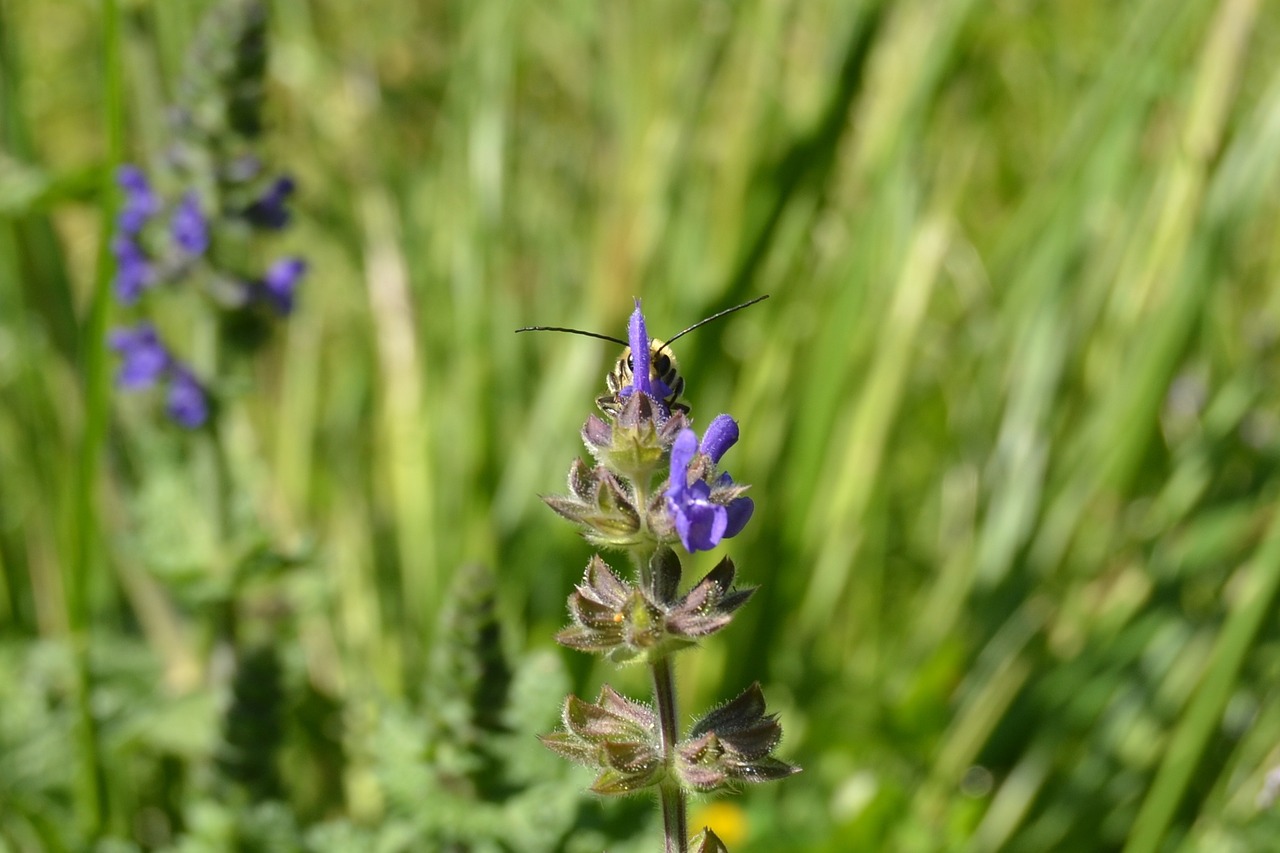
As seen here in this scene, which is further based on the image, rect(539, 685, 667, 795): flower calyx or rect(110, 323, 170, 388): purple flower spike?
rect(110, 323, 170, 388): purple flower spike

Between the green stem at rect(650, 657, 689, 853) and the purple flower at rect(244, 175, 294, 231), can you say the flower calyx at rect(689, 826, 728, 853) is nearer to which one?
the green stem at rect(650, 657, 689, 853)

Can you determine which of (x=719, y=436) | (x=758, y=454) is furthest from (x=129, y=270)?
(x=719, y=436)

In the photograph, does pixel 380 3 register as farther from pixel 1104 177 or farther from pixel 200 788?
→ pixel 200 788

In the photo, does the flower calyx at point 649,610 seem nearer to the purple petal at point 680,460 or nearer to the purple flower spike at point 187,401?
the purple petal at point 680,460

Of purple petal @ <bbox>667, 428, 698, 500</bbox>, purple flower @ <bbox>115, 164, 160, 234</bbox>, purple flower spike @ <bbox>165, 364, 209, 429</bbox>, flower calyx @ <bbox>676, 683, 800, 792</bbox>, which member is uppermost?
purple flower @ <bbox>115, 164, 160, 234</bbox>

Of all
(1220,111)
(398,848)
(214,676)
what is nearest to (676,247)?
(1220,111)

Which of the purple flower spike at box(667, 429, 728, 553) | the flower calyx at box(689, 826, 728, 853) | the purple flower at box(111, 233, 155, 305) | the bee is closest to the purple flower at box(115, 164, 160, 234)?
the purple flower at box(111, 233, 155, 305)

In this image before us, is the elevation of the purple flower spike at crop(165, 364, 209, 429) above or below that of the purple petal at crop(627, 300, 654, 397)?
above
